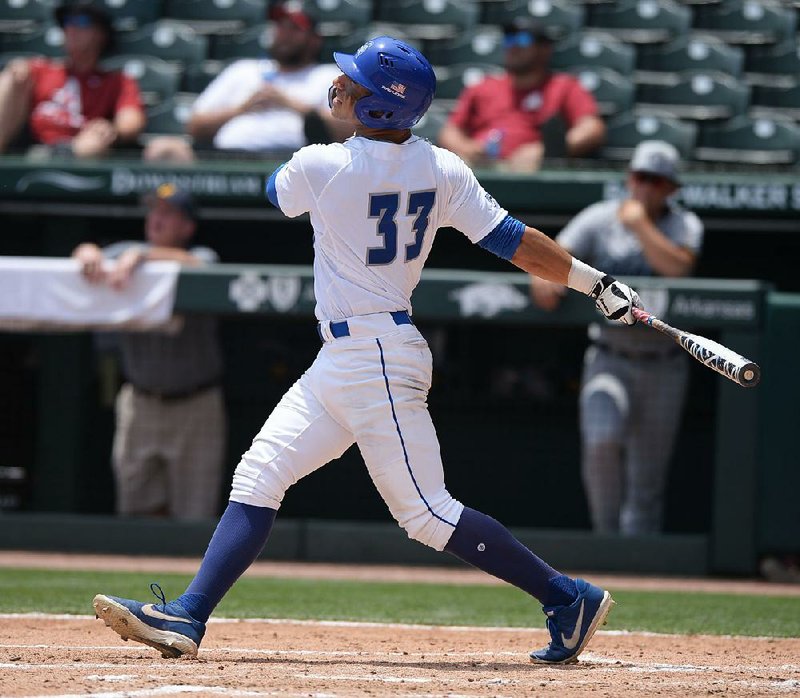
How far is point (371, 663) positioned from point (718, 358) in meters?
1.20

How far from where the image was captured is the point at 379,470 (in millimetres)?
3631

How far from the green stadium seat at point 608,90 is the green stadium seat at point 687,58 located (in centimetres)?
43

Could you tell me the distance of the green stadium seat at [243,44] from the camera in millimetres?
8984

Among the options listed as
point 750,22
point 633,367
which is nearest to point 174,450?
point 633,367

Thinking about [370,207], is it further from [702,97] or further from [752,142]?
[702,97]

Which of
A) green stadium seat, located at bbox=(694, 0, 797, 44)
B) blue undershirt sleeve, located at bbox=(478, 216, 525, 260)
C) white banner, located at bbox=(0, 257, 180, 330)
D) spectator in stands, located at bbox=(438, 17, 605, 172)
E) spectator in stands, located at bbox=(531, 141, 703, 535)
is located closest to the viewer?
blue undershirt sleeve, located at bbox=(478, 216, 525, 260)

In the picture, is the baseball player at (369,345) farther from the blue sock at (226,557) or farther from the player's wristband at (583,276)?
the player's wristband at (583,276)

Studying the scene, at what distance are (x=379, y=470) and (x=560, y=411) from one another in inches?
141

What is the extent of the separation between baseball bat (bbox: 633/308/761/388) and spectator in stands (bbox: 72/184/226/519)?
3568 mm

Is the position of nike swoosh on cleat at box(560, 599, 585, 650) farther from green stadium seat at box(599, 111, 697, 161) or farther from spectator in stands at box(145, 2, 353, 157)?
green stadium seat at box(599, 111, 697, 161)

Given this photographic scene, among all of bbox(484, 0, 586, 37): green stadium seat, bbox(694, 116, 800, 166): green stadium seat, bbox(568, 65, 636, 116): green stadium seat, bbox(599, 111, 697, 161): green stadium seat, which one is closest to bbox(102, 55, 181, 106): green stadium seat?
bbox(484, 0, 586, 37): green stadium seat

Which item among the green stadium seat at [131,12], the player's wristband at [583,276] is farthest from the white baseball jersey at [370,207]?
the green stadium seat at [131,12]

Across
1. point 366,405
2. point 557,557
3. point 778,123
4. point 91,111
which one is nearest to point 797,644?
point 366,405

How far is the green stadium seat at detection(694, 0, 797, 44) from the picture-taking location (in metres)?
9.09
